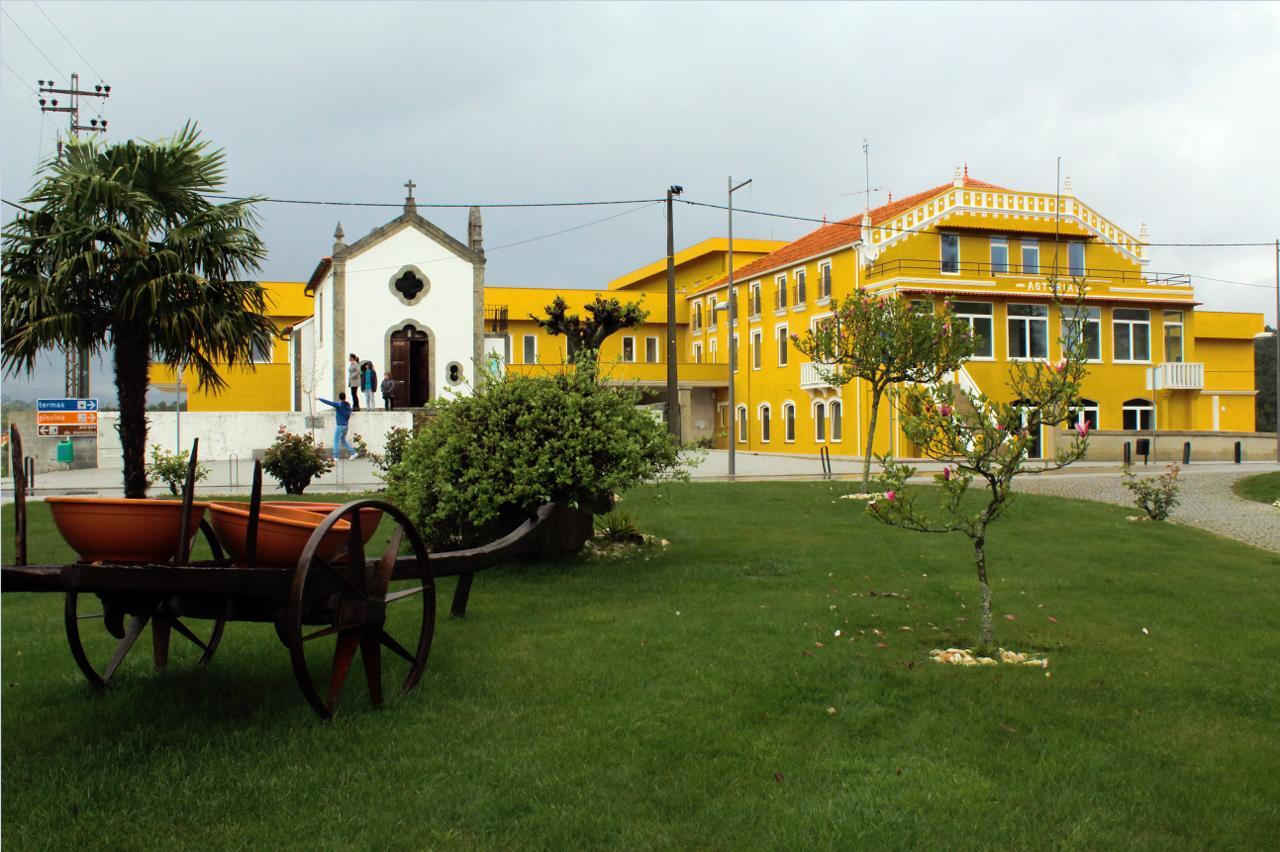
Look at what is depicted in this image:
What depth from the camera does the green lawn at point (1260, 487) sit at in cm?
2270

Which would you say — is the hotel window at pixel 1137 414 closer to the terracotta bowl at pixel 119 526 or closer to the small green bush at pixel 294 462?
the small green bush at pixel 294 462

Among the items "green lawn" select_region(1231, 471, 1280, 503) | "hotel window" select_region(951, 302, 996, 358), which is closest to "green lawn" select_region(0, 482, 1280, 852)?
"green lawn" select_region(1231, 471, 1280, 503)

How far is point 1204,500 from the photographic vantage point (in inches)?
874

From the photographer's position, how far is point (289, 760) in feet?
15.9

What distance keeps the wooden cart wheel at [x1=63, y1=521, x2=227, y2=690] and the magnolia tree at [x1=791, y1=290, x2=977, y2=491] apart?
14.1m

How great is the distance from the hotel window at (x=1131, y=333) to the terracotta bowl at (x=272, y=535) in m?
45.2

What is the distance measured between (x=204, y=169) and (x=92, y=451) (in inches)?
815

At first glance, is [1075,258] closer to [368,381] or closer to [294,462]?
[368,381]

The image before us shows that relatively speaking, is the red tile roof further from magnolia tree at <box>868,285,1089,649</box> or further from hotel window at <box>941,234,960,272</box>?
magnolia tree at <box>868,285,1089,649</box>

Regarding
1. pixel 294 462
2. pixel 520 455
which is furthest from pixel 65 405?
pixel 520 455

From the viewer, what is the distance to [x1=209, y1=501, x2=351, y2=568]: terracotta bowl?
5.30 meters

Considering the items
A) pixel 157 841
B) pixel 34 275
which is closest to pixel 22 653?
pixel 157 841

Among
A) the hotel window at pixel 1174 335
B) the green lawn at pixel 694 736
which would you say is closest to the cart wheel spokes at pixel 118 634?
the green lawn at pixel 694 736

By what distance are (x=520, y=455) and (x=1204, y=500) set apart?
17516mm
